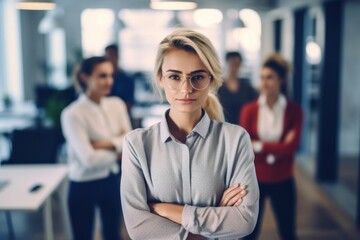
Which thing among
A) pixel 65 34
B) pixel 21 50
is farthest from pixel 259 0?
pixel 21 50

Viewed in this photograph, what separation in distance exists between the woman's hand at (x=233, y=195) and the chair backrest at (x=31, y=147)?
253 centimetres

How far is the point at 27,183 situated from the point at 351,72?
17.6 ft

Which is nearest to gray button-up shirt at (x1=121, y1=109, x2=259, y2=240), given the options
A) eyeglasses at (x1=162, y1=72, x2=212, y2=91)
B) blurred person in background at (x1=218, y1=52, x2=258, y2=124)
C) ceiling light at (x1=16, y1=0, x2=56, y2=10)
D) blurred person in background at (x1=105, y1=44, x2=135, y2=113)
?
eyeglasses at (x1=162, y1=72, x2=212, y2=91)

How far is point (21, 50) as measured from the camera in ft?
30.7

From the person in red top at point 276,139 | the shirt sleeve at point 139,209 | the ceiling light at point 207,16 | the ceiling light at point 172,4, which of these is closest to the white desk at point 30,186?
the shirt sleeve at point 139,209

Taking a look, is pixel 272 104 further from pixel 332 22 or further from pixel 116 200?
pixel 332 22

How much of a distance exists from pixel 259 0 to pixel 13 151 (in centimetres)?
752

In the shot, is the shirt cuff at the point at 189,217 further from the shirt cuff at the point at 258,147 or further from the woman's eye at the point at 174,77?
the shirt cuff at the point at 258,147

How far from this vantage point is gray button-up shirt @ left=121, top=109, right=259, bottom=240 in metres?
1.43

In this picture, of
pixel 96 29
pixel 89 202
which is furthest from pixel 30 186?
pixel 96 29

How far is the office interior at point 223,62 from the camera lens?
4.24 meters

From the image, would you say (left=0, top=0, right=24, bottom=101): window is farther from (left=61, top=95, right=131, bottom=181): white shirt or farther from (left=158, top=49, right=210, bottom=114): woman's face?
(left=158, top=49, right=210, bottom=114): woman's face

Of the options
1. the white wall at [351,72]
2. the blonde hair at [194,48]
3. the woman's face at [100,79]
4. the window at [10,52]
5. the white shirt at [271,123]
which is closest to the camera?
the blonde hair at [194,48]

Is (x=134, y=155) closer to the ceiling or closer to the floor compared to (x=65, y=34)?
closer to the floor
